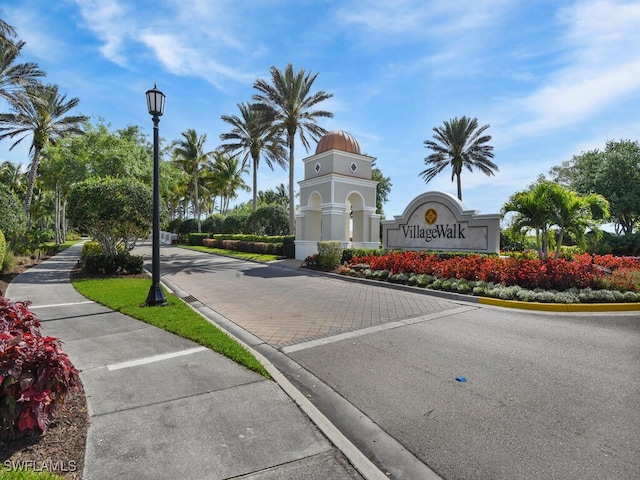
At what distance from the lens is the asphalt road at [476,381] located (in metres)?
2.93

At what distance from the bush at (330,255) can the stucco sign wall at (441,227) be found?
9.79 feet

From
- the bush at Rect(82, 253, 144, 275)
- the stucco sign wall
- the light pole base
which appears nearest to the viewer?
the light pole base

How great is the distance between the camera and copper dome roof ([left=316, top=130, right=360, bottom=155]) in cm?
2142

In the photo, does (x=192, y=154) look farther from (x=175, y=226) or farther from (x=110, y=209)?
(x=110, y=209)

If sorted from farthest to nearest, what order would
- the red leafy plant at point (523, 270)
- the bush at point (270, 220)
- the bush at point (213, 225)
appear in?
the bush at point (213, 225), the bush at point (270, 220), the red leafy plant at point (523, 270)

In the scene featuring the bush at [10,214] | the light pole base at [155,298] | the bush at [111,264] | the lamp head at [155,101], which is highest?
the lamp head at [155,101]

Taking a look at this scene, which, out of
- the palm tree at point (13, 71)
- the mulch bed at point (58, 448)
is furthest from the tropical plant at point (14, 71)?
the mulch bed at point (58, 448)

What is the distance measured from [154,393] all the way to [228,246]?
88.3 ft

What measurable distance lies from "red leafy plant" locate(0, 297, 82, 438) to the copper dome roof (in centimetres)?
1943

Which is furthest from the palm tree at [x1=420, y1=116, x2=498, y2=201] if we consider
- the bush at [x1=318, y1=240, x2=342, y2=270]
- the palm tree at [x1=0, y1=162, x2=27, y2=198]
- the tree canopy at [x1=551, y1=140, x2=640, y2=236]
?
the palm tree at [x1=0, y1=162, x2=27, y2=198]

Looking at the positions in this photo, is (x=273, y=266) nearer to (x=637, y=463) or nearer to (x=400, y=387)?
(x=400, y=387)

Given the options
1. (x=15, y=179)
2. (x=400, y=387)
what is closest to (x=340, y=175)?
(x=400, y=387)

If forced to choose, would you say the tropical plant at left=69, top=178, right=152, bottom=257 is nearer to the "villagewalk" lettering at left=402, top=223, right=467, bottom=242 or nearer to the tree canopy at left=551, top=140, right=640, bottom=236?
the "villagewalk" lettering at left=402, top=223, right=467, bottom=242

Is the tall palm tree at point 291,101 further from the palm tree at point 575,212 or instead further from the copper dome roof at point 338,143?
the palm tree at point 575,212
